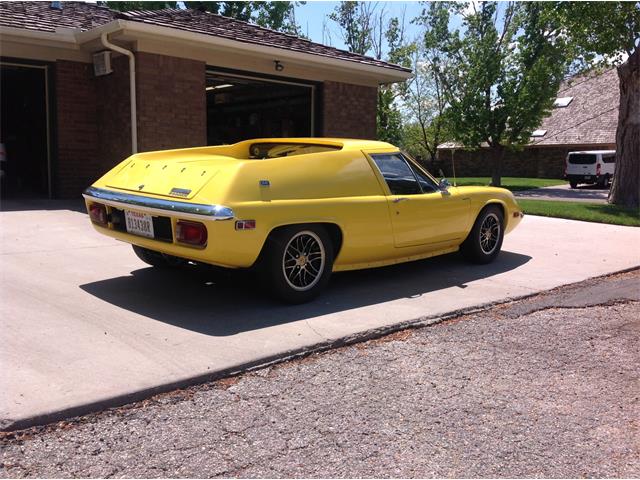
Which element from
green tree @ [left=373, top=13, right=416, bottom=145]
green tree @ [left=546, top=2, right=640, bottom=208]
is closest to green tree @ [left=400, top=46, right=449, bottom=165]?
green tree @ [left=373, top=13, right=416, bottom=145]

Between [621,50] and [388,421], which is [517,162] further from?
[388,421]

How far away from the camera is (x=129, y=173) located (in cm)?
574

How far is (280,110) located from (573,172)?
21.4 meters

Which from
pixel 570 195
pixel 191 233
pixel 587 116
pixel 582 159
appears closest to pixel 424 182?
pixel 191 233

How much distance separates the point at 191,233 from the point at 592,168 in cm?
3092

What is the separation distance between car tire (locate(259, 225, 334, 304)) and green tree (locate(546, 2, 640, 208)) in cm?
1391

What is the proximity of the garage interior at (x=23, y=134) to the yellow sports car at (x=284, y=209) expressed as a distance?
8151 millimetres

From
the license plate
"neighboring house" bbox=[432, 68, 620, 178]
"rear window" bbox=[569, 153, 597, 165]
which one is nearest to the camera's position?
the license plate

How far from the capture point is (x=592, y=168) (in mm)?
31531

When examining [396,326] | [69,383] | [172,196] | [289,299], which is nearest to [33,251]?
[172,196]

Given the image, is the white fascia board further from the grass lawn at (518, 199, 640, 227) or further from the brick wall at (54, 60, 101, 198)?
the grass lawn at (518, 199, 640, 227)

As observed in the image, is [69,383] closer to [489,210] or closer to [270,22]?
[489,210]

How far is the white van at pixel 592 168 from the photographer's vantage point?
3134cm

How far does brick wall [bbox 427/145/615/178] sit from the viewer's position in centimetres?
3975
